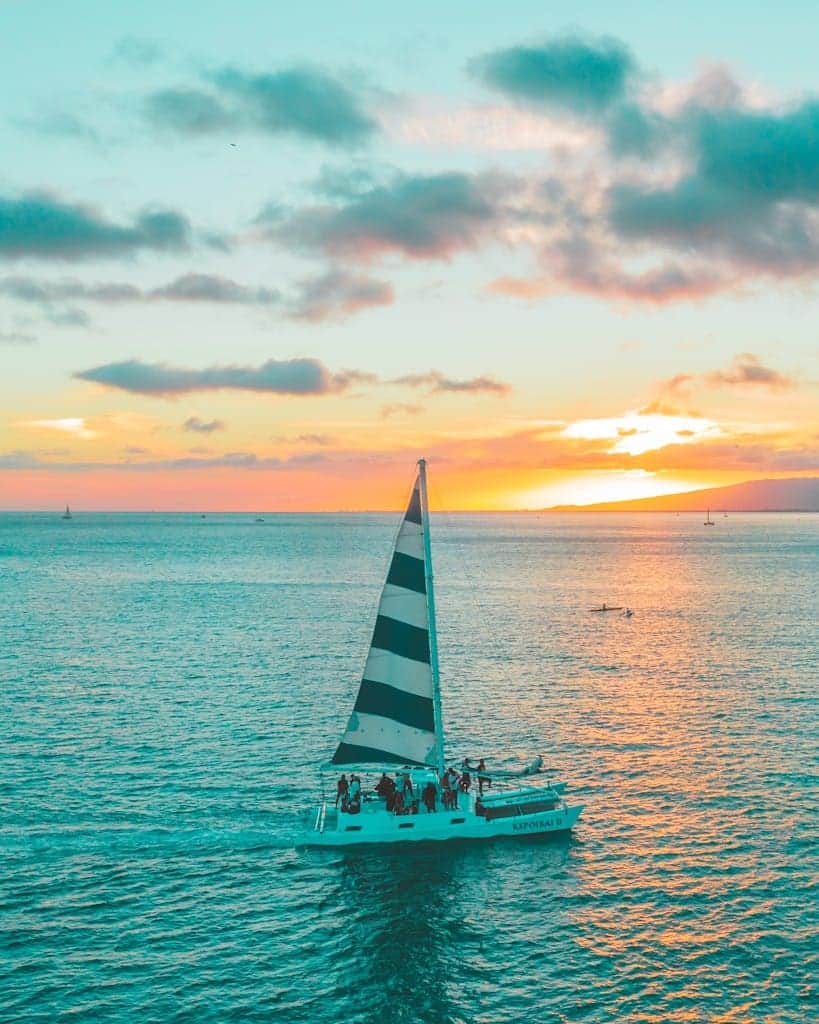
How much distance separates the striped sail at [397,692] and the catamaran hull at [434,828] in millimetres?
3183

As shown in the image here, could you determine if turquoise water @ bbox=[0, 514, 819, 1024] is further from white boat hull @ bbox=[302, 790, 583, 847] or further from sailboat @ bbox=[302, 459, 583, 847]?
sailboat @ bbox=[302, 459, 583, 847]

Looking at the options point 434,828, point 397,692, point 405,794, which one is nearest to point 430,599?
point 397,692

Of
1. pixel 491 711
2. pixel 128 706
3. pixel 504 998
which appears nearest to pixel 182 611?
pixel 128 706

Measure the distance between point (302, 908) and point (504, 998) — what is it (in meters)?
10.8

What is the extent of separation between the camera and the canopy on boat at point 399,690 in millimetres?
50000

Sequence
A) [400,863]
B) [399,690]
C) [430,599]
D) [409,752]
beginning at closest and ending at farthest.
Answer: [400,863]
[430,599]
[399,690]
[409,752]

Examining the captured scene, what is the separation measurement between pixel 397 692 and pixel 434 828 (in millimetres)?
7494

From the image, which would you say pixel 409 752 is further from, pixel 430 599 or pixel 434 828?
pixel 430 599

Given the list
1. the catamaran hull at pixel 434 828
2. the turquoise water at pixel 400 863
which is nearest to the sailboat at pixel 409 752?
the catamaran hull at pixel 434 828

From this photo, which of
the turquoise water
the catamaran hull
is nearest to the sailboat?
the catamaran hull

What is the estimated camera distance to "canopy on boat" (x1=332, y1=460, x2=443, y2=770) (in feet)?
164

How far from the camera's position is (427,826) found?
49438 millimetres

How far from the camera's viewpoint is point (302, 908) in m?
41.7

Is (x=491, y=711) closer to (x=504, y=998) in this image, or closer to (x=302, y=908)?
(x=302, y=908)
